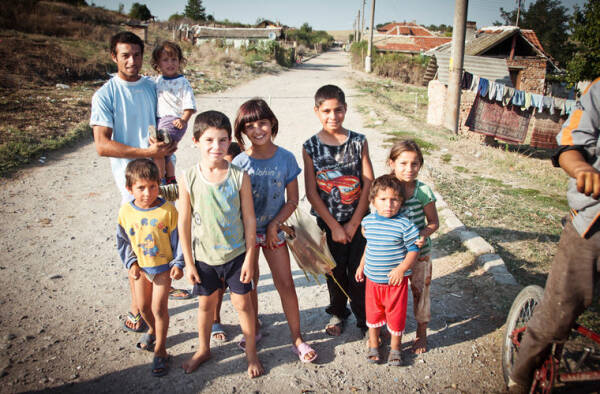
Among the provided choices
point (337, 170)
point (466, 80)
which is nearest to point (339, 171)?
point (337, 170)

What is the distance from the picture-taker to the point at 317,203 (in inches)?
104

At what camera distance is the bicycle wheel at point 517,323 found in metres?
2.24

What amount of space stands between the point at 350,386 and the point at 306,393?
30 centimetres

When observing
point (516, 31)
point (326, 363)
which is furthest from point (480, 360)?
point (516, 31)

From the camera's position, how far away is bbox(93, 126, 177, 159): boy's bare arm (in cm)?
258

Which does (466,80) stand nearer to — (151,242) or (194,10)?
(151,242)

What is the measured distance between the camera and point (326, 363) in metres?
2.57

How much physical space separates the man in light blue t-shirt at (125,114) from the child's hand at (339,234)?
1369mm

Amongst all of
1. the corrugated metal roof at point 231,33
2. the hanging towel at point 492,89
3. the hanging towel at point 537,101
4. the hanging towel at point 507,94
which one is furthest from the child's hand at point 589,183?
the corrugated metal roof at point 231,33

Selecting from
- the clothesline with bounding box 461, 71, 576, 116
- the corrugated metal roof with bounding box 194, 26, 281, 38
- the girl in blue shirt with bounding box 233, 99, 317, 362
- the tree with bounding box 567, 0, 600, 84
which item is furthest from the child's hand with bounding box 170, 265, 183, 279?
the corrugated metal roof with bounding box 194, 26, 281, 38

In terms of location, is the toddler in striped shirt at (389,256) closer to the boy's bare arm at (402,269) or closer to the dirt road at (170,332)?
the boy's bare arm at (402,269)

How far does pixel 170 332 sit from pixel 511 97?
11.8 meters

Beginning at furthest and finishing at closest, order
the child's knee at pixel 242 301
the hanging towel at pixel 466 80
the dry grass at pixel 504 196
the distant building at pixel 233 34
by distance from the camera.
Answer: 1. the distant building at pixel 233 34
2. the hanging towel at pixel 466 80
3. the dry grass at pixel 504 196
4. the child's knee at pixel 242 301

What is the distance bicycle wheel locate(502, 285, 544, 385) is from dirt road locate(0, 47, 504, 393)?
0.69 feet
